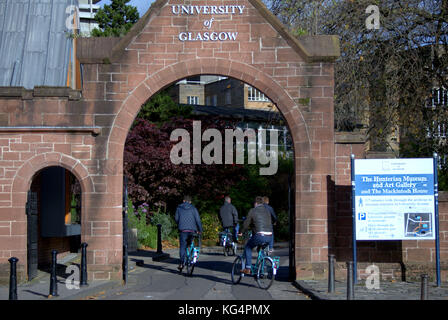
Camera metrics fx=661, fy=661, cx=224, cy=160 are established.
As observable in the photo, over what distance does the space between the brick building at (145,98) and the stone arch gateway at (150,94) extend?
23 millimetres

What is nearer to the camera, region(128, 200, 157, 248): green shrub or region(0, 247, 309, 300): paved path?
region(0, 247, 309, 300): paved path

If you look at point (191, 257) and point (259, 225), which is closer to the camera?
point (259, 225)

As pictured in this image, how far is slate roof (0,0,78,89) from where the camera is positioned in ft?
67.9

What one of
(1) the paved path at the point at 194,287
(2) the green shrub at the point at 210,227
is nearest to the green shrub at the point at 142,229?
(2) the green shrub at the point at 210,227

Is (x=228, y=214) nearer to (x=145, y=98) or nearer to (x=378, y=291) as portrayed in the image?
(x=145, y=98)

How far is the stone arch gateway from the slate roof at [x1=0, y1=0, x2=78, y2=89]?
217 inches

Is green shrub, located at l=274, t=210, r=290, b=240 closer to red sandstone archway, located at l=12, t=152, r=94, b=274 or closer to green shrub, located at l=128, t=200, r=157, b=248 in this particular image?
green shrub, located at l=128, t=200, r=157, b=248

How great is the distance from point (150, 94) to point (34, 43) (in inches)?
334

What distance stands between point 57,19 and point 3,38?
7.50 feet

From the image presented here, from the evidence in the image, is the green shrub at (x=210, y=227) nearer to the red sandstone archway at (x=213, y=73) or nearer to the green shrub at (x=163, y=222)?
the green shrub at (x=163, y=222)

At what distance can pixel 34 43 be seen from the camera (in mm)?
22172
